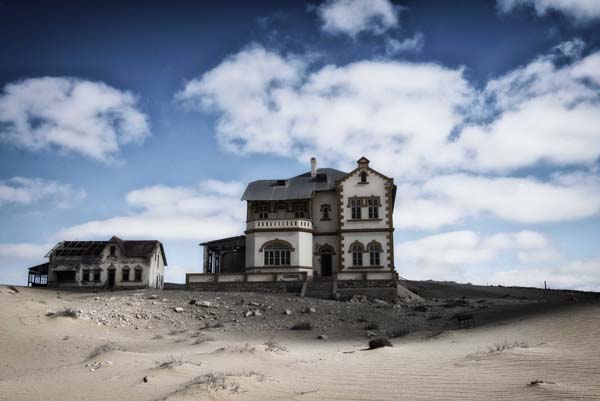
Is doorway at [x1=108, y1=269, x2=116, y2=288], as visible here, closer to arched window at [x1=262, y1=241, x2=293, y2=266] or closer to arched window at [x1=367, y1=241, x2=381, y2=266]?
arched window at [x1=262, y1=241, x2=293, y2=266]

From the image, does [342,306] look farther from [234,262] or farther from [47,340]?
[234,262]

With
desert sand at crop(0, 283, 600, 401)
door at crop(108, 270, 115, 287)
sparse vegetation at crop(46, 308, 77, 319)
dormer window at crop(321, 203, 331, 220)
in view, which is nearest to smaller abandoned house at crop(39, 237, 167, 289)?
door at crop(108, 270, 115, 287)

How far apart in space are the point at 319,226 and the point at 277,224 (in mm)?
4105

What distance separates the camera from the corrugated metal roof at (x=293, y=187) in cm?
4456

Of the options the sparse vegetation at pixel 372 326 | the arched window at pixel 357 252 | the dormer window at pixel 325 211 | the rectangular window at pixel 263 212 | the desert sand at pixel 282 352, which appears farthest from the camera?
the rectangular window at pixel 263 212

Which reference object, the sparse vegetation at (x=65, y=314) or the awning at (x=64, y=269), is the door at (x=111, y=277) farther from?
the sparse vegetation at (x=65, y=314)

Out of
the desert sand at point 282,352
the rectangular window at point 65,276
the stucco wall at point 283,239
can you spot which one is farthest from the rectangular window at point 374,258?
the rectangular window at point 65,276

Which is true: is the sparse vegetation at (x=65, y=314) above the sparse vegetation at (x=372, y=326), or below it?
above

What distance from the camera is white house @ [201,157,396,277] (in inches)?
1644

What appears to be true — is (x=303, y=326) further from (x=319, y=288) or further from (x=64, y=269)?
(x=64, y=269)

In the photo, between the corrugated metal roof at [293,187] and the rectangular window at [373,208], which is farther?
the corrugated metal roof at [293,187]

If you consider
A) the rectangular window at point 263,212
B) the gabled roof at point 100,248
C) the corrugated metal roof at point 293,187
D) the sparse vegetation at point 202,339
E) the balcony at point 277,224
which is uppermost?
the corrugated metal roof at point 293,187

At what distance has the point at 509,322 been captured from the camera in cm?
2000

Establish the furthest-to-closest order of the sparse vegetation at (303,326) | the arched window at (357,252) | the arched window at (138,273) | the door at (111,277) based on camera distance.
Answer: the arched window at (138,273) < the door at (111,277) < the arched window at (357,252) < the sparse vegetation at (303,326)
